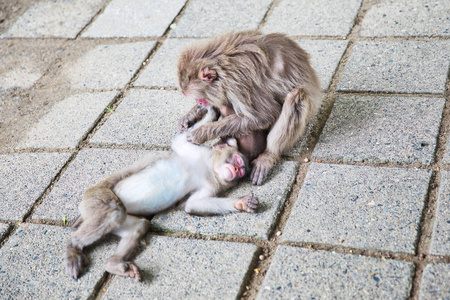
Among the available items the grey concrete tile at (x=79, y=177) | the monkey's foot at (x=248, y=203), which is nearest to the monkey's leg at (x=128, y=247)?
the grey concrete tile at (x=79, y=177)

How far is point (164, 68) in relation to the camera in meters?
4.83

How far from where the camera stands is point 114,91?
4664 mm

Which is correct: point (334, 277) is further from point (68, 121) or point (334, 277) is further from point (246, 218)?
point (68, 121)

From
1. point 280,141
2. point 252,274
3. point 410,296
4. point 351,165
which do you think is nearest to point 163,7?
point 280,141

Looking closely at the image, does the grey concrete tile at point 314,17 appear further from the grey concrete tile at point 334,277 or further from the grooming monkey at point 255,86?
the grey concrete tile at point 334,277

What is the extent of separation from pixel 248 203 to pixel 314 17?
8.80ft

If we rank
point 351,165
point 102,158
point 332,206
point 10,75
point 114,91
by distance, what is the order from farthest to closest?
1. point 10,75
2. point 114,91
3. point 102,158
4. point 351,165
5. point 332,206

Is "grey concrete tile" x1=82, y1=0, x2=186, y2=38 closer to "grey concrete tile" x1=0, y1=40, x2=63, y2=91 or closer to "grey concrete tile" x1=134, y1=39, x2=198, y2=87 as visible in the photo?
"grey concrete tile" x1=134, y1=39, x2=198, y2=87

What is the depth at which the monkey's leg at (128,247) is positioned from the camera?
2.92m

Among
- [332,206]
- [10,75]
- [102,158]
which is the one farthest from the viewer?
[10,75]

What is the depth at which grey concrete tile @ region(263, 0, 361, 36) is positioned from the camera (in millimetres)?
4941

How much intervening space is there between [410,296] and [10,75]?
174 inches

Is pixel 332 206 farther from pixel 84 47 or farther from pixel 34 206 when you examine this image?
pixel 84 47

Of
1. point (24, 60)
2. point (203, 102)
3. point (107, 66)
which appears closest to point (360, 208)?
point (203, 102)
